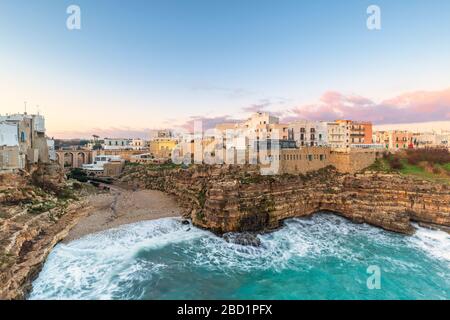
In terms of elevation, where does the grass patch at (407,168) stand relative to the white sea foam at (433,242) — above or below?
above

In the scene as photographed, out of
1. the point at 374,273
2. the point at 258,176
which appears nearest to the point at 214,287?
the point at 374,273

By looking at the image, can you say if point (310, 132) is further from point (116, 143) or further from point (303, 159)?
point (116, 143)

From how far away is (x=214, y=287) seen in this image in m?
16.5

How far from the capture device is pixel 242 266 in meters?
19.2

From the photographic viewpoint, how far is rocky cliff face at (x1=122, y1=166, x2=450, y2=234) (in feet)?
86.3

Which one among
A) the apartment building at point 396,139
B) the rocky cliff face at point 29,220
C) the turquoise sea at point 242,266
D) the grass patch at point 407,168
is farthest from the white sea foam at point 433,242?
the apartment building at point 396,139

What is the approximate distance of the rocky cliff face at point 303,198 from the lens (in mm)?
26297

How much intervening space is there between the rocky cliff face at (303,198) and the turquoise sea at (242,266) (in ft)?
7.11

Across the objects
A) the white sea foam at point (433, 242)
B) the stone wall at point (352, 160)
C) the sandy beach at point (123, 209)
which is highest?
the stone wall at point (352, 160)

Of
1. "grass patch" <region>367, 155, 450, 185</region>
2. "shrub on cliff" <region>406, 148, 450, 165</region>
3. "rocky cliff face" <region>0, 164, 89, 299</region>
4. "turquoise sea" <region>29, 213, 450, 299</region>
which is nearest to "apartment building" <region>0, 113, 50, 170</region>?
"rocky cliff face" <region>0, 164, 89, 299</region>

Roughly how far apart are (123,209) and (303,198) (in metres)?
23.3

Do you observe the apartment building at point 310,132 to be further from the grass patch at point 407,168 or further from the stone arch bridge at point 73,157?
the stone arch bridge at point 73,157

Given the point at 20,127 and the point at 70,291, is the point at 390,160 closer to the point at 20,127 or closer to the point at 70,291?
the point at 70,291
